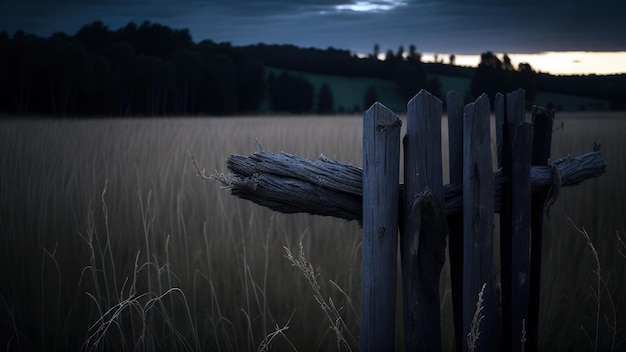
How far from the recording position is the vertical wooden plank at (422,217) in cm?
190

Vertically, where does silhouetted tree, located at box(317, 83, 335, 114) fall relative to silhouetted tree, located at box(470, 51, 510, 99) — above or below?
below

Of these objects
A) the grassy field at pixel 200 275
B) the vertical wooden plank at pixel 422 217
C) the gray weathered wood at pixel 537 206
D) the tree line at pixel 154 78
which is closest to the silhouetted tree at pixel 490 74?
the tree line at pixel 154 78

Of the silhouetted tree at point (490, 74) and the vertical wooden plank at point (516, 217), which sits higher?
the silhouetted tree at point (490, 74)

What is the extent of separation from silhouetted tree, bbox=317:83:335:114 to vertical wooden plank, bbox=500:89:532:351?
166ft

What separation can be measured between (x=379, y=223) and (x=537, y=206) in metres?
1.00

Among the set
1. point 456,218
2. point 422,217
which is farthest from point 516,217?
point 422,217

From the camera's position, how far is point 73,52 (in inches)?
1377

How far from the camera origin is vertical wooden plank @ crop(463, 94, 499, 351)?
2.01 metres

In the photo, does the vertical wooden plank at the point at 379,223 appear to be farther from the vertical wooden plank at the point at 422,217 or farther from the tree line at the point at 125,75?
the tree line at the point at 125,75

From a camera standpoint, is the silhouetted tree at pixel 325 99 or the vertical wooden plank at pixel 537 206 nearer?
the vertical wooden plank at pixel 537 206

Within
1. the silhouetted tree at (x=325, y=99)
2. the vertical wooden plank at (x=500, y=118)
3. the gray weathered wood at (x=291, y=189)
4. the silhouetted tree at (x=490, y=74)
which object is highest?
the silhouetted tree at (x=490, y=74)

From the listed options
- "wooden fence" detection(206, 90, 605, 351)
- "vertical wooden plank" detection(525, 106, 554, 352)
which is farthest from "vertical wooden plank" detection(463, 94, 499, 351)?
"vertical wooden plank" detection(525, 106, 554, 352)

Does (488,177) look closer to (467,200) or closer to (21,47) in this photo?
(467,200)

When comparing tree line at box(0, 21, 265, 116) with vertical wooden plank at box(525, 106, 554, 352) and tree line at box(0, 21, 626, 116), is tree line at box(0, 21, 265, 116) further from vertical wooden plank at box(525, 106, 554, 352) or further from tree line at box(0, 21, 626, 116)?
vertical wooden plank at box(525, 106, 554, 352)
